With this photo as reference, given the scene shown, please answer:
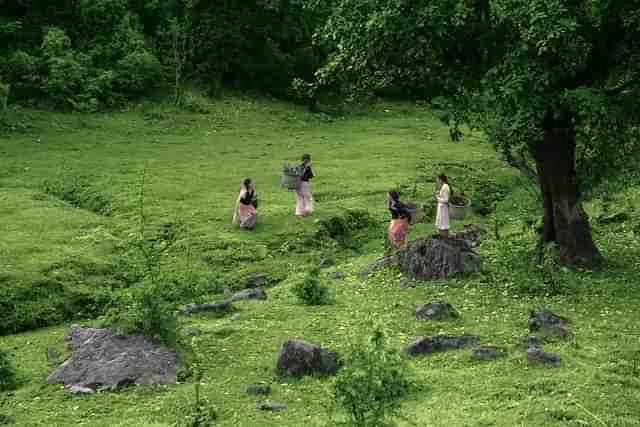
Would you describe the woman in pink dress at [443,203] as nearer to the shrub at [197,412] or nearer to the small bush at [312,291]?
the small bush at [312,291]

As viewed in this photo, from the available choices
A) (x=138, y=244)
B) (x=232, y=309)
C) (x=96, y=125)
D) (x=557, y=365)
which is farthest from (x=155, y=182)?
(x=557, y=365)

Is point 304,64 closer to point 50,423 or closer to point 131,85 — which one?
point 131,85

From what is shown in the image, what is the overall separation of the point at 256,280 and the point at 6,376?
743 cm

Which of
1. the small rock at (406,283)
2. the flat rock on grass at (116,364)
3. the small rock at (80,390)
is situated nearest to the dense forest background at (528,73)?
the small rock at (406,283)

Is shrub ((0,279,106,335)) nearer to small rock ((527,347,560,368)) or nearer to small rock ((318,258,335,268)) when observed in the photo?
small rock ((318,258,335,268))

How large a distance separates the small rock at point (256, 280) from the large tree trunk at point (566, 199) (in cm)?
619

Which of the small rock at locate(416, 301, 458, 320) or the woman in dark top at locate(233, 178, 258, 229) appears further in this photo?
the woman in dark top at locate(233, 178, 258, 229)

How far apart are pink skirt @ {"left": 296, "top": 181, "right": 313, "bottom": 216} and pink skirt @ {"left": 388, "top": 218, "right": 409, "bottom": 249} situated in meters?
3.86

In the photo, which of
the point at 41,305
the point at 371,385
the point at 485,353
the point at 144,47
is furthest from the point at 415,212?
the point at 144,47

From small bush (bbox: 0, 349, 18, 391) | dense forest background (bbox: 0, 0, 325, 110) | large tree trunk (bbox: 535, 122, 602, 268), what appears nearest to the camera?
small bush (bbox: 0, 349, 18, 391)

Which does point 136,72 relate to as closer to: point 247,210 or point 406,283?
point 247,210

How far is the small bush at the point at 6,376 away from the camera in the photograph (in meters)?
13.2

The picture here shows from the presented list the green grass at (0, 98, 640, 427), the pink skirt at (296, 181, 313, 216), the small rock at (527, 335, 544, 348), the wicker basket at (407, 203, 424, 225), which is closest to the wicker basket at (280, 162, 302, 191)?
the pink skirt at (296, 181, 313, 216)

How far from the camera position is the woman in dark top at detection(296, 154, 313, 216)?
23.7 meters
